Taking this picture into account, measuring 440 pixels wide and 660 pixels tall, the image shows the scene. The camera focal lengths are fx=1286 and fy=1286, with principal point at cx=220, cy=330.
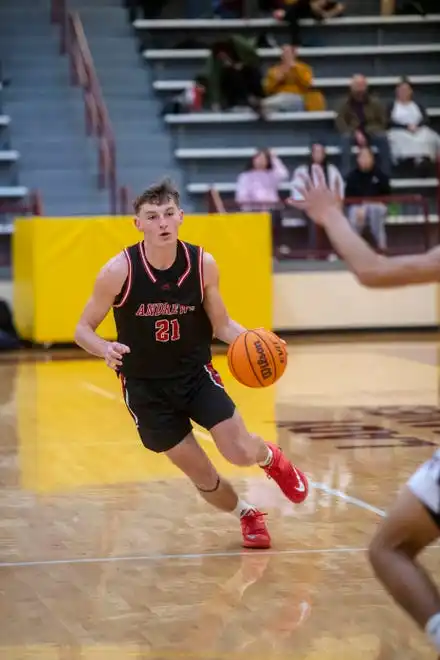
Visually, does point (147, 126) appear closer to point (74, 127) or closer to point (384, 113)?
point (74, 127)

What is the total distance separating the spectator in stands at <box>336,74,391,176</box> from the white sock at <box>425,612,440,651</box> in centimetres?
1757

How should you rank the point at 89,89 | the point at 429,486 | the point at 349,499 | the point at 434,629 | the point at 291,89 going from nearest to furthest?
the point at 434,629 < the point at 429,486 < the point at 349,499 < the point at 89,89 < the point at 291,89

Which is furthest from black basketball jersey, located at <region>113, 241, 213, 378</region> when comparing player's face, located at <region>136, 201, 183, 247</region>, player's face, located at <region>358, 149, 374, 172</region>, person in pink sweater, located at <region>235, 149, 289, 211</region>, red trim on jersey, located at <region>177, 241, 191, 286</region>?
player's face, located at <region>358, 149, 374, 172</region>

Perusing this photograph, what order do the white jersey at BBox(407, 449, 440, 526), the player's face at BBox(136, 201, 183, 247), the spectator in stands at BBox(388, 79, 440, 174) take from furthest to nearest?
the spectator in stands at BBox(388, 79, 440, 174) < the player's face at BBox(136, 201, 183, 247) < the white jersey at BBox(407, 449, 440, 526)

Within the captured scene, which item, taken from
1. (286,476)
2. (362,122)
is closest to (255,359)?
(286,476)

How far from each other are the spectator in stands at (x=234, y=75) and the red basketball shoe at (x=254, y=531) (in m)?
16.1

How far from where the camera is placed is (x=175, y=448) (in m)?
6.69

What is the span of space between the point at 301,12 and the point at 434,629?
20.8 metres

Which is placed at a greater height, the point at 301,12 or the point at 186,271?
the point at 301,12

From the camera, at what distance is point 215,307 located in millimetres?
6891

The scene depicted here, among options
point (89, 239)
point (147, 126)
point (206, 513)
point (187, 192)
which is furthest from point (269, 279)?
point (206, 513)

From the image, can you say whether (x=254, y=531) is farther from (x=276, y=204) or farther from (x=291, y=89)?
(x=291, y=89)

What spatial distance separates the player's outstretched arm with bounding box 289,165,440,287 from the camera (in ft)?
13.5

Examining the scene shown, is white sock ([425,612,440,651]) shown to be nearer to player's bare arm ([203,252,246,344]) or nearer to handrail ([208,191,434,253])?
player's bare arm ([203,252,246,344])
